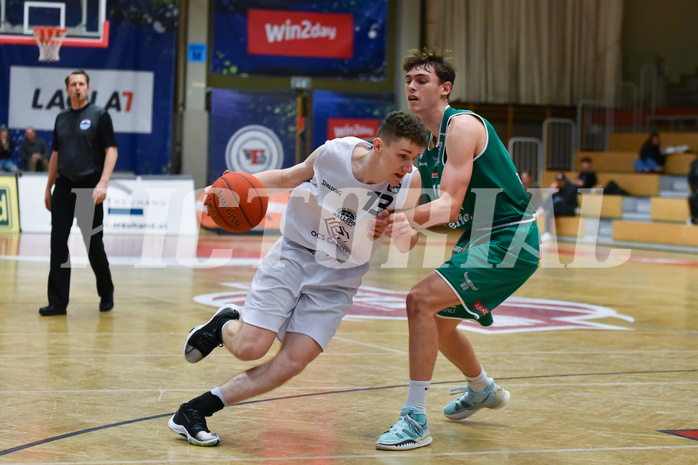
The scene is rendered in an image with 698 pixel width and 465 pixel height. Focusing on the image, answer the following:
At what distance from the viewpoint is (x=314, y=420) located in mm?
4652

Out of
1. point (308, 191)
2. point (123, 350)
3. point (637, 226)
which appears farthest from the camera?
point (637, 226)

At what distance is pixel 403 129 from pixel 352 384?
2005mm

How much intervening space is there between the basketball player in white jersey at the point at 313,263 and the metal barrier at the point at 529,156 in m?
20.3

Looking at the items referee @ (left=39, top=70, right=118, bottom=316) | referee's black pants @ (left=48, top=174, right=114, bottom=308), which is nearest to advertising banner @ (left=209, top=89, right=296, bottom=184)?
referee @ (left=39, top=70, right=118, bottom=316)

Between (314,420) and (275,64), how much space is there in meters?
20.3

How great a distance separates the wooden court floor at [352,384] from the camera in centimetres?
412

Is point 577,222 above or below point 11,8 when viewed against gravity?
below

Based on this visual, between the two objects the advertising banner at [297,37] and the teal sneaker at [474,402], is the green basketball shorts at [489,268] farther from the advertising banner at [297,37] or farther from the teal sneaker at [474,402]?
the advertising banner at [297,37]

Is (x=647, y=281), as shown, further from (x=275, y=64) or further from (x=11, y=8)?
(x=275, y=64)

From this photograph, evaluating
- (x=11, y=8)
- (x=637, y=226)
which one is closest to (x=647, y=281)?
(x=637, y=226)

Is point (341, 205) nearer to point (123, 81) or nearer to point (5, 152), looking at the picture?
point (5, 152)

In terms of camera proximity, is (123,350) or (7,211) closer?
(123,350)

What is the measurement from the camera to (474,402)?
15.6ft

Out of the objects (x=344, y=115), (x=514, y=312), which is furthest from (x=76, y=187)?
(x=344, y=115)
